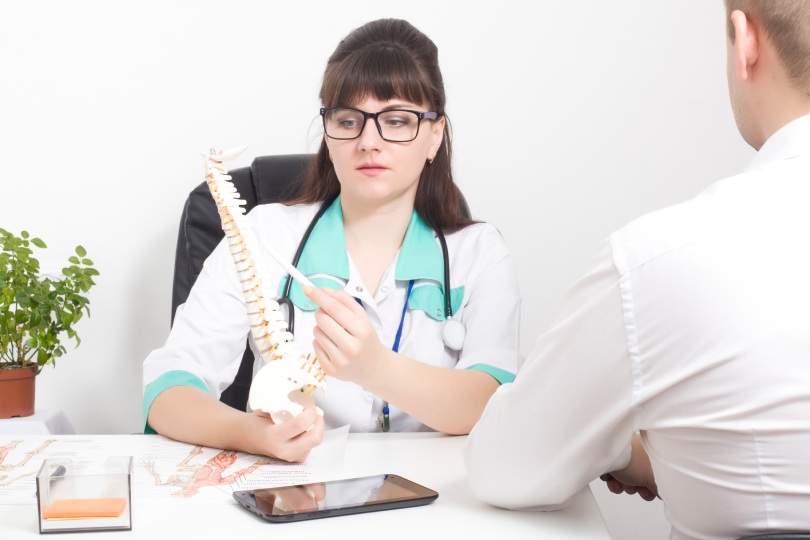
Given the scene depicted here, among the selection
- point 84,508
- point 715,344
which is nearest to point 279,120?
point 84,508

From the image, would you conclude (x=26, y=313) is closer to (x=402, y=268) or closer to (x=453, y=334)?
(x=402, y=268)

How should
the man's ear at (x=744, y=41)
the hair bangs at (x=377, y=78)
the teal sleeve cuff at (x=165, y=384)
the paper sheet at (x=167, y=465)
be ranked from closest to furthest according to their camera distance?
1. the man's ear at (x=744, y=41)
2. the paper sheet at (x=167, y=465)
3. the teal sleeve cuff at (x=165, y=384)
4. the hair bangs at (x=377, y=78)

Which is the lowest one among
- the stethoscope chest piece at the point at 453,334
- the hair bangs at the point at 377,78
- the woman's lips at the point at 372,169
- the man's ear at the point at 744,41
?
the stethoscope chest piece at the point at 453,334

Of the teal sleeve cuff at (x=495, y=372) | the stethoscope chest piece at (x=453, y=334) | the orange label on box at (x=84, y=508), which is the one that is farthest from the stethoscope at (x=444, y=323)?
the orange label on box at (x=84, y=508)

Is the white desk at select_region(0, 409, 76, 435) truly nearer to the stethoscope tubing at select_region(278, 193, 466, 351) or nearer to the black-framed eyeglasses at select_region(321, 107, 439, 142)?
the stethoscope tubing at select_region(278, 193, 466, 351)

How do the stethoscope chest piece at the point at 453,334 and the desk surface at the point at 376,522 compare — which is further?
the stethoscope chest piece at the point at 453,334

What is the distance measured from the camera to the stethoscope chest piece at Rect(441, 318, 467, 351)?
5.38 feet

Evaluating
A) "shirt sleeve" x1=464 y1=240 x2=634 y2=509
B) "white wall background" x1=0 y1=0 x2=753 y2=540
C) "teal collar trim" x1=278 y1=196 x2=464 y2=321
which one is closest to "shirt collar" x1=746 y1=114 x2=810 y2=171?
"shirt sleeve" x1=464 y1=240 x2=634 y2=509

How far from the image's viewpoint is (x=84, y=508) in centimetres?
96

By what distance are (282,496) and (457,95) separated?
5.22 ft

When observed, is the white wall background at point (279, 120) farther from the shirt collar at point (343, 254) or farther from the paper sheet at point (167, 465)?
the paper sheet at point (167, 465)

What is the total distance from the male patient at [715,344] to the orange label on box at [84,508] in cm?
46

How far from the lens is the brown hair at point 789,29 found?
Result: 0.86 m

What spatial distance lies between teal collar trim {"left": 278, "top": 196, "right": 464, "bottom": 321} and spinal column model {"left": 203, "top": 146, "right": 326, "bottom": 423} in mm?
431
